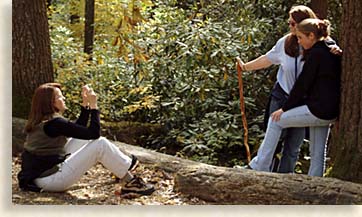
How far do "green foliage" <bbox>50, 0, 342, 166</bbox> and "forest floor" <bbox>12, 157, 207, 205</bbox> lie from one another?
35 cm

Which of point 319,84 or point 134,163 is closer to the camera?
point 319,84

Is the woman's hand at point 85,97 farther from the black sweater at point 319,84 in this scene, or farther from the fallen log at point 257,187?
the black sweater at point 319,84

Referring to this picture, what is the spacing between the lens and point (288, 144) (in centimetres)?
312

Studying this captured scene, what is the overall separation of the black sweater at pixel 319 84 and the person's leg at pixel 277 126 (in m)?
0.03

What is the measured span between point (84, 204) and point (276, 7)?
5.94ft

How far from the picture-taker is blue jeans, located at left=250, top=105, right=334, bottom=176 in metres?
3.00

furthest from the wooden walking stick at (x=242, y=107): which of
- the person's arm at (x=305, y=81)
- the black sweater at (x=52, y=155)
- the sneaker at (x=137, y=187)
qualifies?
the black sweater at (x=52, y=155)

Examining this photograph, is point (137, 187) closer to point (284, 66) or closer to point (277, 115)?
point (277, 115)

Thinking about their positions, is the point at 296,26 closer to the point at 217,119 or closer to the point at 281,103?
the point at 281,103

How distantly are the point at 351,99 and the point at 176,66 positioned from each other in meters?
1.23

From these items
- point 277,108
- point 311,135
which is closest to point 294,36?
point 277,108

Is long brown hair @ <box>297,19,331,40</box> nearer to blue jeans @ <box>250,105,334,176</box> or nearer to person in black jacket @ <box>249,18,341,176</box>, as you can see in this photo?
person in black jacket @ <box>249,18,341,176</box>

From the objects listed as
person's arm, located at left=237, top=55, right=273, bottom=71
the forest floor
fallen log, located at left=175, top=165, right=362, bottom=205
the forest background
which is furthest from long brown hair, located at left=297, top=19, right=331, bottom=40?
the forest floor

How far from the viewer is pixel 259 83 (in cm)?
360
